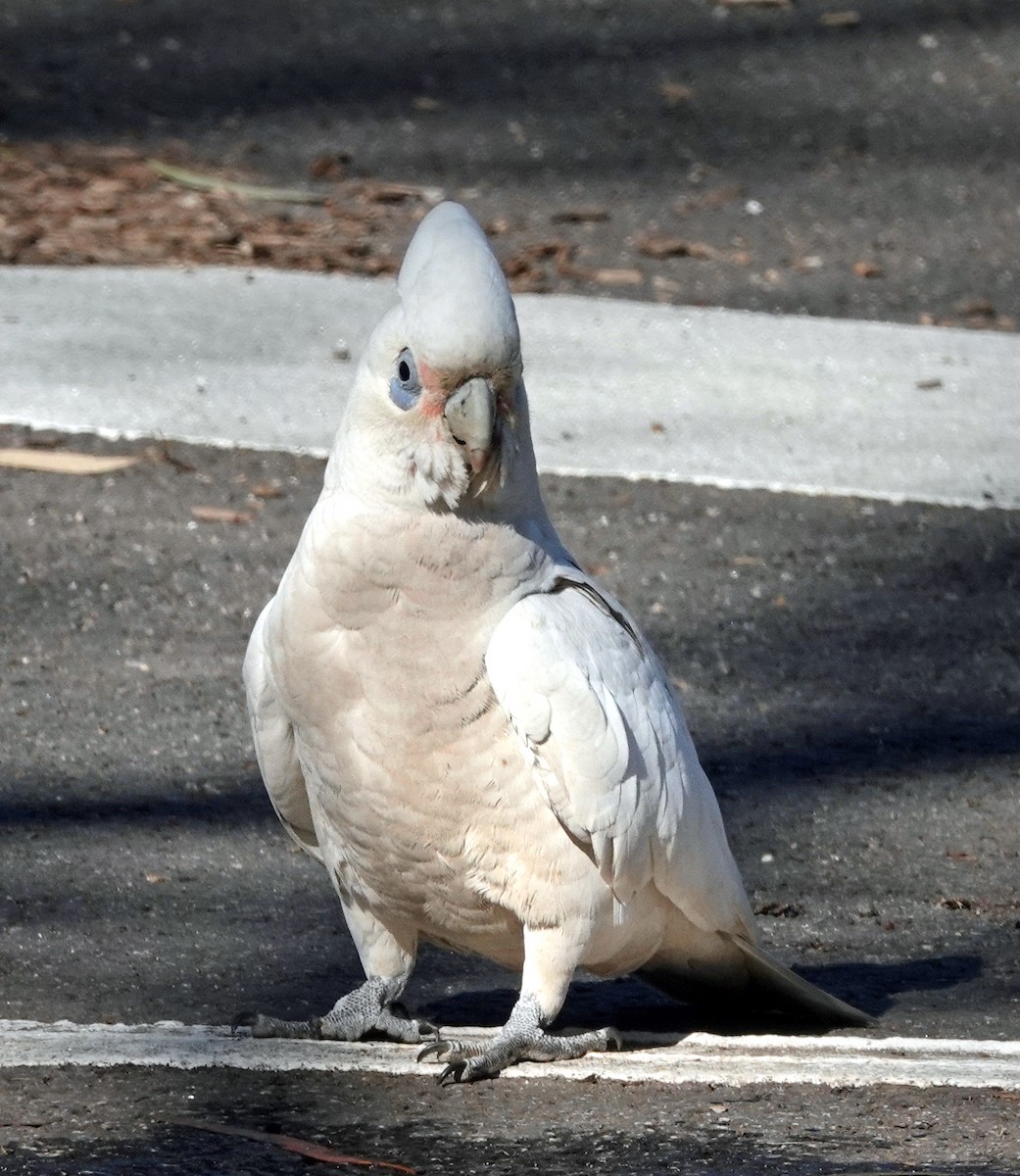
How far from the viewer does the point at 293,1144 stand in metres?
3.16

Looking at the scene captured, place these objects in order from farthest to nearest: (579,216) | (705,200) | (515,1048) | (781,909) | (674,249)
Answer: (705,200) < (579,216) < (674,249) < (781,909) < (515,1048)

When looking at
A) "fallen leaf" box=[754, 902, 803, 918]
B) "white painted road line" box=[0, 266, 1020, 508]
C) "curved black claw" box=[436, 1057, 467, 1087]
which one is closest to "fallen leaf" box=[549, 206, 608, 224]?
"white painted road line" box=[0, 266, 1020, 508]

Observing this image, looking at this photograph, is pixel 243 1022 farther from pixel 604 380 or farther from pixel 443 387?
pixel 604 380

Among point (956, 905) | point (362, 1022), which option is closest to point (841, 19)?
point (956, 905)

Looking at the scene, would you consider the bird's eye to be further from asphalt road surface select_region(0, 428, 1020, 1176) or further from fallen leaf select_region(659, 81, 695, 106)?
fallen leaf select_region(659, 81, 695, 106)

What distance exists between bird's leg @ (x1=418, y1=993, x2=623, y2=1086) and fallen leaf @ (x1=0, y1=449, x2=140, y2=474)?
11.0 feet

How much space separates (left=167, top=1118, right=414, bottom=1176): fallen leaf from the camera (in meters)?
3.07

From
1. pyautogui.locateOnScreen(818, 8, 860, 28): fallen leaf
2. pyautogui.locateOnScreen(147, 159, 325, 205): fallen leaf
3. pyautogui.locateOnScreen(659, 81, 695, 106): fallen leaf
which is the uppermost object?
pyautogui.locateOnScreen(818, 8, 860, 28): fallen leaf

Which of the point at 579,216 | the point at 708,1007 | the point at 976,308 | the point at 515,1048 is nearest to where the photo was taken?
the point at 515,1048

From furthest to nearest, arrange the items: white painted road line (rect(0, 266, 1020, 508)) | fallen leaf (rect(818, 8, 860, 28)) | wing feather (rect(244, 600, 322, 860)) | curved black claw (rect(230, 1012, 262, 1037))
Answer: fallen leaf (rect(818, 8, 860, 28))
white painted road line (rect(0, 266, 1020, 508))
wing feather (rect(244, 600, 322, 860))
curved black claw (rect(230, 1012, 262, 1037))

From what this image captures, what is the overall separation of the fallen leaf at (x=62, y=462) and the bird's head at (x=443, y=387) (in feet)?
10.8

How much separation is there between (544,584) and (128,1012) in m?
1.08

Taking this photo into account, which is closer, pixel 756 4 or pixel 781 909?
pixel 781 909

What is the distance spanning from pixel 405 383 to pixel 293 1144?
46.5 inches
